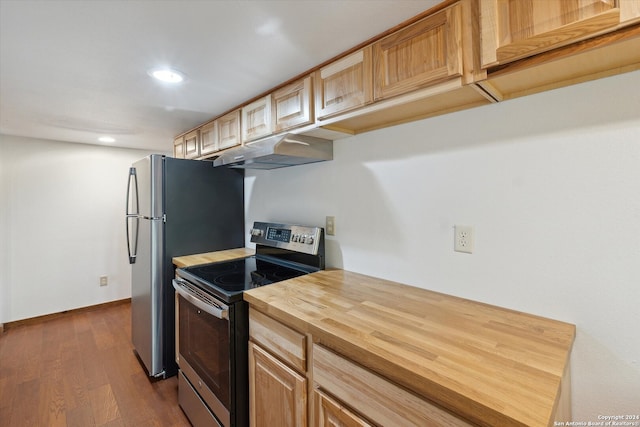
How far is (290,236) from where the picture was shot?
1.94m

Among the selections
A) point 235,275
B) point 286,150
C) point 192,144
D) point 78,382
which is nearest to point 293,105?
point 286,150

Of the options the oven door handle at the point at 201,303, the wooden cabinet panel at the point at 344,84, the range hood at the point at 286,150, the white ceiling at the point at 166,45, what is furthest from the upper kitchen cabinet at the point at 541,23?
the oven door handle at the point at 201,303

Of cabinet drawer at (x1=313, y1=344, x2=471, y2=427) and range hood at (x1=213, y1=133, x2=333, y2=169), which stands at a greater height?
range hood at (x1=213, y1=133, x2=333, y2=169)

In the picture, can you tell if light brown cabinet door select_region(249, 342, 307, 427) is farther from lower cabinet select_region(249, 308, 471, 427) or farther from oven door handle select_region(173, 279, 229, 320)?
oven door handle select_region(173, 279, 229, 320)

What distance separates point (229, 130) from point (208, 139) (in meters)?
0.38

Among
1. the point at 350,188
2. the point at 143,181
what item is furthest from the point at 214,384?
the point at 143,181

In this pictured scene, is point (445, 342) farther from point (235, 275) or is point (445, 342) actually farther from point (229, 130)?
point (229, 130)

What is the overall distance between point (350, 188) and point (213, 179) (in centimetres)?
128

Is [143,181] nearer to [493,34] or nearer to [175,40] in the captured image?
[175,40]

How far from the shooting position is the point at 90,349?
2.64 m

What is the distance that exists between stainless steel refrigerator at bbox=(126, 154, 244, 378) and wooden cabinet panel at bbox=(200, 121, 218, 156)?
150mm

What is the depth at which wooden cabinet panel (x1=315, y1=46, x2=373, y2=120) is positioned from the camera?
126cm

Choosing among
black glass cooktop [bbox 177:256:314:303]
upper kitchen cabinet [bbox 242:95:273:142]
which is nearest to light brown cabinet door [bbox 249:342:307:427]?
black glass cooktop [bbox 177:256:314:303]

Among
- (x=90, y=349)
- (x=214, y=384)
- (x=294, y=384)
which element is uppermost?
(x=294, y=384)
